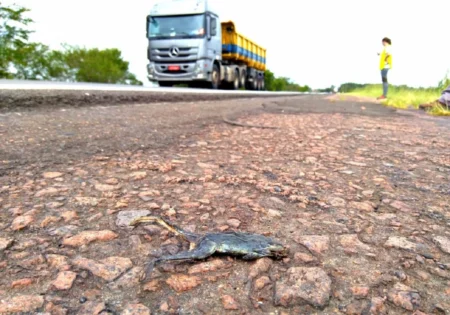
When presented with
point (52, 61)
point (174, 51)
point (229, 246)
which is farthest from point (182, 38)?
point (52, 61)

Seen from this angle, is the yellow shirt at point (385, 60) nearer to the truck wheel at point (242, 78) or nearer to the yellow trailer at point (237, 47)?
the yellow trailer at point (237, 47)

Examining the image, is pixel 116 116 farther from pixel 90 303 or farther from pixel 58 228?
pixel 90 303

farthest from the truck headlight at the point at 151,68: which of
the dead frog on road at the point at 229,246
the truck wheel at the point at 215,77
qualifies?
the dead frog on road at the point at 229,246

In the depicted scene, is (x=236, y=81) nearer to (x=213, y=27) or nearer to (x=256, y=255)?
(x=213, y=27)

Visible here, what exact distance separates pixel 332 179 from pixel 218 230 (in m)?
0.69

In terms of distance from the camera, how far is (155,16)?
41.7ft

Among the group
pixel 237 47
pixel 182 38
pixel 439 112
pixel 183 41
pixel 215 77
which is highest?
pixel 237 47

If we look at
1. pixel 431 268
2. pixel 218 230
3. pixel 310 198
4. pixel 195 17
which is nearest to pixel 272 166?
pixel 310 198

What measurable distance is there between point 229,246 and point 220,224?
0.15 metres

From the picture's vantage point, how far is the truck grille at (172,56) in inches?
504

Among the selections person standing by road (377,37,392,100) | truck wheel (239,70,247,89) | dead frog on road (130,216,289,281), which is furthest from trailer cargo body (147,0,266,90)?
dead frog on road (130,216,289,281)

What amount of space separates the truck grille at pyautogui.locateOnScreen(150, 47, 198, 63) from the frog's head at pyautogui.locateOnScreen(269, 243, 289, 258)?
12607 millimetres

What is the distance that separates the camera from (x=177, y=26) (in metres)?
12.7

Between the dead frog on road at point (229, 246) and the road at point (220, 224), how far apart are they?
0.02 metres
